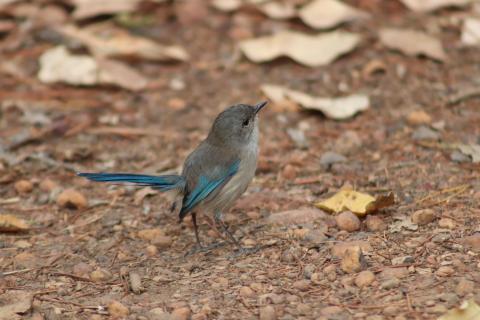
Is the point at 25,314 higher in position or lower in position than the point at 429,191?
lower

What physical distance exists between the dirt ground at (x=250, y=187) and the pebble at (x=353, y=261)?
1 centimetres

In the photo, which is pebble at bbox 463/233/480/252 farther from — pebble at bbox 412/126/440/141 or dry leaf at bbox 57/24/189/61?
dry leaf at bbox 57/24/189/61

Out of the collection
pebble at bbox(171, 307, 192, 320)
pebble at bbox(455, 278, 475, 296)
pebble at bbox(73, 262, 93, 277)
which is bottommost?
pebble at bbox(73, 262, 93, 277)

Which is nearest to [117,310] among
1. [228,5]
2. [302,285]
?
[302,285]

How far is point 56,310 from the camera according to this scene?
4.36 metres

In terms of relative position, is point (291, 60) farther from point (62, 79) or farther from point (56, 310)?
point (56, 310)

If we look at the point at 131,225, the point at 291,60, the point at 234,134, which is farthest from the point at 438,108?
the point at 131,225

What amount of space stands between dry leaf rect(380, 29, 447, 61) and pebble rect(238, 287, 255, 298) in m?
3.96

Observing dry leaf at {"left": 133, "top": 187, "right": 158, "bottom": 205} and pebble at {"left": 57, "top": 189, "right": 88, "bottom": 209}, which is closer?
pebble at {"left": 57, "top": 189, "right": 88, "bottom": 209}

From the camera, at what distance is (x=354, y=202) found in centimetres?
520

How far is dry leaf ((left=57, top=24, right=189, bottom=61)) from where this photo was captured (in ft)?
25.8

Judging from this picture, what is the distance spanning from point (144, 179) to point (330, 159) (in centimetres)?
161

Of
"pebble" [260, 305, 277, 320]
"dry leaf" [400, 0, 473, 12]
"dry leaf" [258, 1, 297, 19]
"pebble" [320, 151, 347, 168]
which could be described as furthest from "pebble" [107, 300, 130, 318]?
"dry leaf" [400, 0, 473, 12]

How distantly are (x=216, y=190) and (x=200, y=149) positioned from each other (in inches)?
16.6
